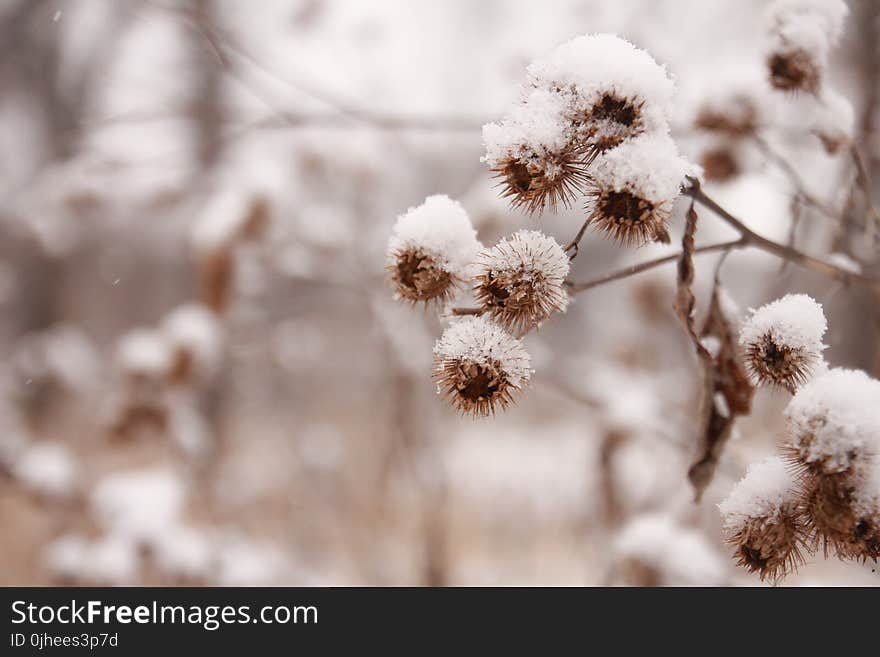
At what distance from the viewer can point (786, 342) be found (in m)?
0.60

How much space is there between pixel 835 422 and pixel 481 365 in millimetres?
266

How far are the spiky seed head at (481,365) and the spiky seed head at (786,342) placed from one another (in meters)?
0.21

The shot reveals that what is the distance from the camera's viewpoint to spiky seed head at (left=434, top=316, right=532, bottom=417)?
58cm

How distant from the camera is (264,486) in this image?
3959 mm

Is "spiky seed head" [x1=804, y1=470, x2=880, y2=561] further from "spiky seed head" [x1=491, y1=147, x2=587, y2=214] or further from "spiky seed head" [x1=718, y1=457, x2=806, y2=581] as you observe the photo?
"spiky seed head" [x1=491, y1=147, x2=587, y2=214]

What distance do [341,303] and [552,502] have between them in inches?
86.8

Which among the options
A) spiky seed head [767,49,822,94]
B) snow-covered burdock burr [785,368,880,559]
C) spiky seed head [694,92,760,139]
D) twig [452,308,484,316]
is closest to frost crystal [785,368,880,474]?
snow-covered burdock burr [785,368,880,559]

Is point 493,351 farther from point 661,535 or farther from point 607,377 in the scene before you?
point 607,377

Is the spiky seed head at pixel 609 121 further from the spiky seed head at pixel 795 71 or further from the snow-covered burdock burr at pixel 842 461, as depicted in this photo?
the spiky seed head at pixel 795 71

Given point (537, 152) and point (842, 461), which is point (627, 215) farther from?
point (842, 461)

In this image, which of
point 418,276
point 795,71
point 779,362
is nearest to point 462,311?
point 418,276

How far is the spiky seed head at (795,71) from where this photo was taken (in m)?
0.88

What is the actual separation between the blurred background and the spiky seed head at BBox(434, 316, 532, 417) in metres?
0.24

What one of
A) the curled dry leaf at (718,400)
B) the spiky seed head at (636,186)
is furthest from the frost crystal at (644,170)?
the curled dry leaf at (718,400)
